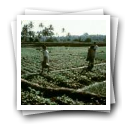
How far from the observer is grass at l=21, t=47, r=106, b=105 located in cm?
445

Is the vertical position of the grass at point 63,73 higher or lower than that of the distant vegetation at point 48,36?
lower

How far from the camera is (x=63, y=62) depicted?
4457mm

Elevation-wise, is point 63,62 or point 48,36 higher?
point 48,36

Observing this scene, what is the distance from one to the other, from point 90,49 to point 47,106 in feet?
1.08

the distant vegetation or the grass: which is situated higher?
the distant vegetation

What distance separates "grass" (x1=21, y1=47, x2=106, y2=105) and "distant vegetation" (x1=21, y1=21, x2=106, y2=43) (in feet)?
0.14

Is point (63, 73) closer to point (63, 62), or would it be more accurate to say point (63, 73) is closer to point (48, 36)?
point (63, 62)

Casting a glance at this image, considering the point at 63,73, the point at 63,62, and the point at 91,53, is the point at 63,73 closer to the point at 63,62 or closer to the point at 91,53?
the point at 63,62

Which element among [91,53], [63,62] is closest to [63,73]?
[63,62]

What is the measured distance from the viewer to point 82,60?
4.45 meters

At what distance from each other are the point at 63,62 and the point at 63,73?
0.05m

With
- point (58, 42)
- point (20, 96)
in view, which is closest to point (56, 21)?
point (58, 42)

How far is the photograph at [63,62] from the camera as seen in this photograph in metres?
4.44

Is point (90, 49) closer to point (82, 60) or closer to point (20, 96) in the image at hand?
point (82, 60)
